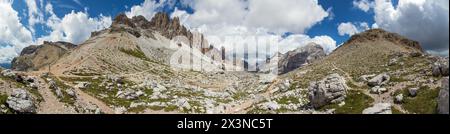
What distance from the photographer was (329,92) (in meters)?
54.5

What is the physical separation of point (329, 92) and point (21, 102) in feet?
135

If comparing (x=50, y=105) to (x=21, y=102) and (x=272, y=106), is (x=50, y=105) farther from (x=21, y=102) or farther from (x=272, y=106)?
(x=272, y=106)

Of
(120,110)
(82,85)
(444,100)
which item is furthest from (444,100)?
(82,85)

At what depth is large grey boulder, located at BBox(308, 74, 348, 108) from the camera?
53656 millimetres

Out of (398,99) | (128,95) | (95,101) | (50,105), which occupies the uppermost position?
(128,95)

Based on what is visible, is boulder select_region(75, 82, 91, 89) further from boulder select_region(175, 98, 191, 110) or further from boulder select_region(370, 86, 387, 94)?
boulder select_region(370, 86, 387, 94)

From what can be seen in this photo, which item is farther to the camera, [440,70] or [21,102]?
[440,70]

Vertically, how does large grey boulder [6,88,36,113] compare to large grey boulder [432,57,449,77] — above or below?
below

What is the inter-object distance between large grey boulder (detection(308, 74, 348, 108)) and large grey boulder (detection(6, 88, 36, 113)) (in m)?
38.9

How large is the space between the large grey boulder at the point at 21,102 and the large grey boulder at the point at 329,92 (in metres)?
38.9

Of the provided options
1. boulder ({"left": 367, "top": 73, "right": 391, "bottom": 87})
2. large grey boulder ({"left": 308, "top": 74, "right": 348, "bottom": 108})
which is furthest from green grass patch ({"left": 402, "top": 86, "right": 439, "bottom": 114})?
boulder ({"left": 367, "top": 73, "right": 391, "bottom": 87})

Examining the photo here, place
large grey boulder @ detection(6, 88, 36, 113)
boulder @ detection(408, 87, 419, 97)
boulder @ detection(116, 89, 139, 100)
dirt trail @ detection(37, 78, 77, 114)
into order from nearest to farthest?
boulder @ detection(408, 87, 419, 97), large grey boulder @ detection(6, 88, 36, 113), dirt trail @ detection(37, 78, 77, 114), boulder @ detection(116, 89, 139, 100)

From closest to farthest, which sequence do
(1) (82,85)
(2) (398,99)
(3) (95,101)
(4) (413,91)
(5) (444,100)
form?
(5) (444,100) → (2) (398,99) → (4) (413,91) → (3) (95,101) → (1) (82,85)
